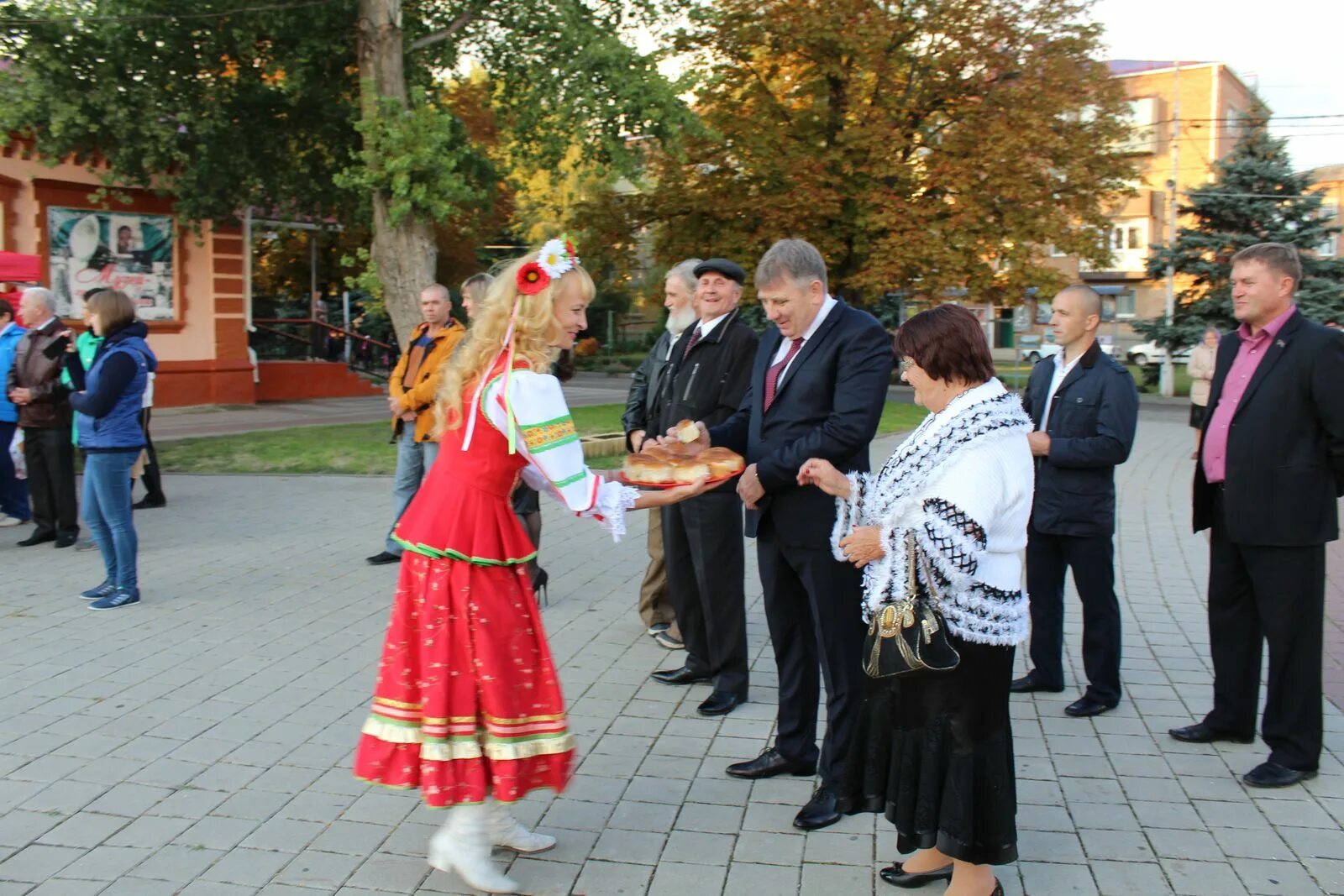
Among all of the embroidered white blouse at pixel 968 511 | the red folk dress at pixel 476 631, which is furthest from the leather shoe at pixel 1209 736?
the red folk dress at pixel 476 631

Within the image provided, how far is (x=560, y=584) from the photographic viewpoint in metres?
8.11

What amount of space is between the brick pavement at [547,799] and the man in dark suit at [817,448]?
20.2 inches

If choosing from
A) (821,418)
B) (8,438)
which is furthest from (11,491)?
(821,418)

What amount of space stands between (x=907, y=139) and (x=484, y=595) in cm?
2506

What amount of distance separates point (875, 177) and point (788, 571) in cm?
2331

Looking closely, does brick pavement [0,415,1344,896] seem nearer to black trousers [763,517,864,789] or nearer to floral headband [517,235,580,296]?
black trousers [763,517,864,789]

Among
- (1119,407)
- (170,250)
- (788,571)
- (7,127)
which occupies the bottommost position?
(788,571)

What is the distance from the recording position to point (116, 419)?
7016 millimetres

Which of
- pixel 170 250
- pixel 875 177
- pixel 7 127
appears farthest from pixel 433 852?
pixel 875 177

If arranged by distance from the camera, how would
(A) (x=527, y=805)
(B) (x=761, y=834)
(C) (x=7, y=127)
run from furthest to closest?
(C) (x=7, y=127)
(A) (x=527, y=805)
(B) (x=761, y=834)

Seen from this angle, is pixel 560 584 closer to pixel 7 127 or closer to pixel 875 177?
pixel 7 127

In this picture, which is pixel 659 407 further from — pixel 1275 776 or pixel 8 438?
pixel 8 438

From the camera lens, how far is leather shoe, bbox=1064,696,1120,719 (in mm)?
5309

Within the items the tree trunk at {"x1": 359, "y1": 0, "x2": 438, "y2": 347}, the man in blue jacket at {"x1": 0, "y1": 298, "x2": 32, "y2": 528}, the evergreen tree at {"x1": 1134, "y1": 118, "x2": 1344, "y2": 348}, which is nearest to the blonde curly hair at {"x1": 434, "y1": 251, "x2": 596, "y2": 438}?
the man in blue jacket at {"x1": 0, "y1": 298, "x2": 32, "y2": 528}
